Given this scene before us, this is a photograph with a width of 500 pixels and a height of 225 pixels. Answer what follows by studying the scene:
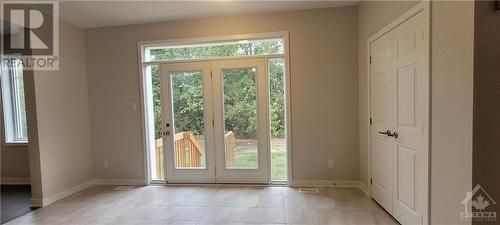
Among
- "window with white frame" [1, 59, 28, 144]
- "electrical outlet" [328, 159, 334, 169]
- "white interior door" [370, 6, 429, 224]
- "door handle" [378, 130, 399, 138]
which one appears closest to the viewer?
"white interior door" [370, 6, 429, 224]

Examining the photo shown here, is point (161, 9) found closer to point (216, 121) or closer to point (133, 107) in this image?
point (133, 107)

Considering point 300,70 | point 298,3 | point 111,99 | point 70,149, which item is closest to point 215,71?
point 300,70

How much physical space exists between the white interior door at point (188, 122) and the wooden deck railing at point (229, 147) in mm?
222

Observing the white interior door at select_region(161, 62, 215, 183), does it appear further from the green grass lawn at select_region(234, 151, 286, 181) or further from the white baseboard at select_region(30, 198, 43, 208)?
the white baseboard at select_region(30, 198, 43, 208)

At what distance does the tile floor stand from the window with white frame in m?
1.90

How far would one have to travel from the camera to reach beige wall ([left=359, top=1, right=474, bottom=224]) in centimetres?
167

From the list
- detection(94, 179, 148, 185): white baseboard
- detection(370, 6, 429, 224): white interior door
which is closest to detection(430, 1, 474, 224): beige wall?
detection(370, 6, 429, 224): white interior door

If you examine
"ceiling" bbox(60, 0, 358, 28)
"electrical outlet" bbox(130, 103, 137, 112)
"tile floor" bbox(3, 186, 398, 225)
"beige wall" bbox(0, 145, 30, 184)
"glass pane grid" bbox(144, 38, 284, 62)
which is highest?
"ceiling" bbox(60, 0, 358, 28)

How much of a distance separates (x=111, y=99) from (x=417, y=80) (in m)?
4.19

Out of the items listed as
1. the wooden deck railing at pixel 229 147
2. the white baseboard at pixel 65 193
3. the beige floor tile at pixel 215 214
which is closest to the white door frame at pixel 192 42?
the wooden deck railing at pixel 229 147

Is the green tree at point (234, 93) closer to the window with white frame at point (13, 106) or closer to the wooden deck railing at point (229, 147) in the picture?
the wooden deck railing at point (229, 147)

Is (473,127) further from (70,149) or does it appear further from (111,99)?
(70,149)

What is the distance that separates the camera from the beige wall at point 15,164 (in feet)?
14.8

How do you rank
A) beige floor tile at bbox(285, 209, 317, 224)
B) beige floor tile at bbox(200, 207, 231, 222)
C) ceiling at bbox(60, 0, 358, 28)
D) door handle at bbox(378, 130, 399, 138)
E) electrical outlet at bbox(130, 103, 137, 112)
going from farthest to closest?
electrical outlet at bbox(130, 103, 137, 112) < ceiling at bbox(60, 0, 358, 28) < beige floor tile at bbox(200, 207, 231, 222) < beige floor tile at bbox(285, 209, 317, 224) < door handle at bbox(378, 130, 399, 138)
